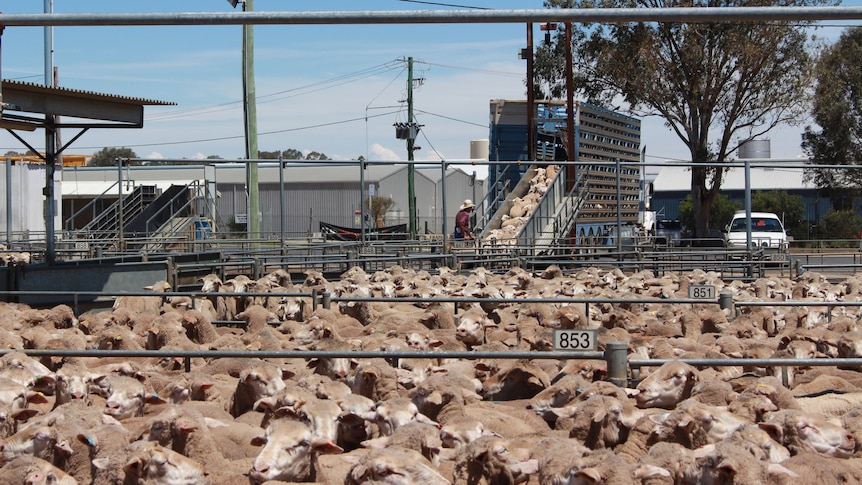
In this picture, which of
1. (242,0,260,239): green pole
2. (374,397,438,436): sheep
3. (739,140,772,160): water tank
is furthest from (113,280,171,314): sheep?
(739,140,772,160): water tank

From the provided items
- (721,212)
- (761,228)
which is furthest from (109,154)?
(761,228)

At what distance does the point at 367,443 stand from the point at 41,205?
103 ft

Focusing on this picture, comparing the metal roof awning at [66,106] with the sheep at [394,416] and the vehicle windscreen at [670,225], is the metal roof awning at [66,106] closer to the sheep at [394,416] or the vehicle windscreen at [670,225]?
the sheep at [394,416]

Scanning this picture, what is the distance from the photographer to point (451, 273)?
15.3 m

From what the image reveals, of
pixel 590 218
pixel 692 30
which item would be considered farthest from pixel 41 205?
pixel 692 30

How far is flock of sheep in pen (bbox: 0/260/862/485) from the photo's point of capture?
5.05 meters

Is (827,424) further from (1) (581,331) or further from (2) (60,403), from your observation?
(2) (60,403)

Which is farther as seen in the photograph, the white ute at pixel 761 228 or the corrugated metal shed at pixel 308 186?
the corrugated metal shed at pixel 308 186

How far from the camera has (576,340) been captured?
21.9 ft

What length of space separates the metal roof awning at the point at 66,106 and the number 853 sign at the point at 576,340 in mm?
8917

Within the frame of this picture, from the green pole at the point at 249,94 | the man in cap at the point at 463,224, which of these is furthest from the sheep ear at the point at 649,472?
the green pole at the point at 249,94

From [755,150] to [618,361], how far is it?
34418mm

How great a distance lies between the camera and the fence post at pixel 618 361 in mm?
6356

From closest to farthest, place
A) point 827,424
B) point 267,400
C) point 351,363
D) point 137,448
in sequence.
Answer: point 137,448 < point 827,424 < point 267,400 < point 351,363
